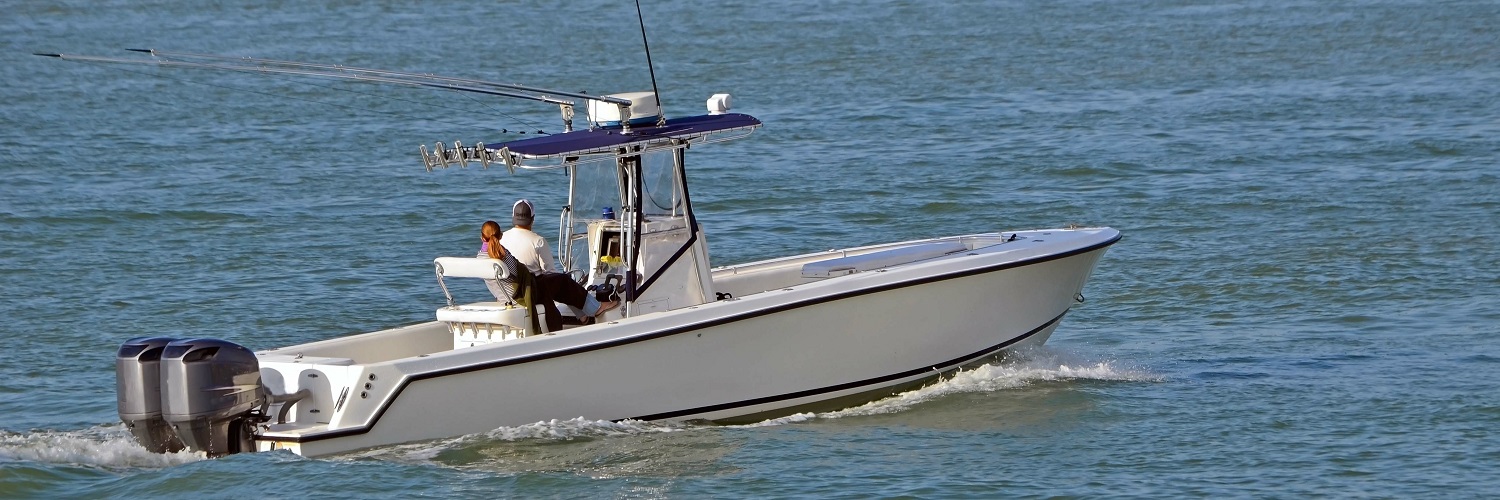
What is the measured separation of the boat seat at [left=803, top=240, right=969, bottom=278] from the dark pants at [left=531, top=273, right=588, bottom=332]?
67.7 inches

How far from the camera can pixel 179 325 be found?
526 inches

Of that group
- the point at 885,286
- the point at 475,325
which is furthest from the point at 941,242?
the point at 475,325

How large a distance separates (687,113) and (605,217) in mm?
13207

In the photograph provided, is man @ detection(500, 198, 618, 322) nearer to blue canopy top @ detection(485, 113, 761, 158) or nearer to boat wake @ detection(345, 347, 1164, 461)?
blue canopy top @ detection(485, 113, 761, 158)

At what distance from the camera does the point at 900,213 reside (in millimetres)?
17391

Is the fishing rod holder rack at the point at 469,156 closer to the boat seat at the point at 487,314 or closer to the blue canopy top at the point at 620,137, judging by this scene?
the blue canopy top at the point at 620,137

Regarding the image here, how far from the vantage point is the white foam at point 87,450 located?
8836 mm

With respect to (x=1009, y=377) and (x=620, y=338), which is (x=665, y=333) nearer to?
(x=620, y=338)

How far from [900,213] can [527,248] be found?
323 inches

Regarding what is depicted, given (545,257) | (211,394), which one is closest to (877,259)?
(545,257)

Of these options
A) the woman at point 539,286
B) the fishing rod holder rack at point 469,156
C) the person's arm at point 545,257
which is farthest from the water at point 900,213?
the fishing rod holder rack at point 469,156

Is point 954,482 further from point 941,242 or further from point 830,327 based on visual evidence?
point 941,242

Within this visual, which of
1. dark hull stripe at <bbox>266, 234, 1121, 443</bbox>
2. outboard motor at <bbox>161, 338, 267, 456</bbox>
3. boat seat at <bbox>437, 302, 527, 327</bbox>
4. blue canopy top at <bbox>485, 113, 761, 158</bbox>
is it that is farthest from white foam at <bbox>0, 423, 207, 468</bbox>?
blue canopy top at <bbox>485, 113, 761, 158</bbox>

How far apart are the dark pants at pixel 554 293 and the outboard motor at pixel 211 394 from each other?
156cm
